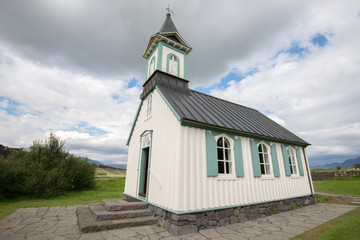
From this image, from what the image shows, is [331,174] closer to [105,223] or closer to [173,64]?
[173,64]

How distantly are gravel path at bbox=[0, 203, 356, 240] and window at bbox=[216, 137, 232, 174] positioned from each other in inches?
76.0

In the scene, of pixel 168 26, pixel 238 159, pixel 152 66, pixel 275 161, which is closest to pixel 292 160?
pixel 275 161

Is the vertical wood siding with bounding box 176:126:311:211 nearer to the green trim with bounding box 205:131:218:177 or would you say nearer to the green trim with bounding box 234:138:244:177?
the green trim with bounding box 205:131:218:177

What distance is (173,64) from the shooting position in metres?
9.60

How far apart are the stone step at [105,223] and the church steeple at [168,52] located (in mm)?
6899

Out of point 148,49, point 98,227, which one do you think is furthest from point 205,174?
point 148,49

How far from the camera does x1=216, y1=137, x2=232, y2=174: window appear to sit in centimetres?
686

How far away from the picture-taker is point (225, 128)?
6.88m

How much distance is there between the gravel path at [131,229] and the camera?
4767mm

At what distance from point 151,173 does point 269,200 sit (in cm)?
549

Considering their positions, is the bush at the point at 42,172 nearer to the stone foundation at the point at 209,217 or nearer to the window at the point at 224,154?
the stone foundation at the point at 209,217

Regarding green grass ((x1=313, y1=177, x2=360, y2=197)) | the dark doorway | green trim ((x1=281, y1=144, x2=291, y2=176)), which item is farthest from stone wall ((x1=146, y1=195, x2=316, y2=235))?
green grass ((x1=313, y1=177, x2=360, y2=197))

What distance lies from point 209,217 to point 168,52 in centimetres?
829

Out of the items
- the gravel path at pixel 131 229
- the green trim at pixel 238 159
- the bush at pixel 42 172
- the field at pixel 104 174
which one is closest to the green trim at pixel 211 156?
the green trim at pixel 238 159
